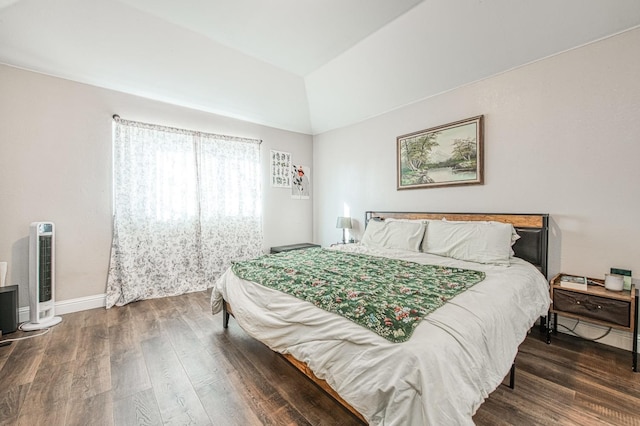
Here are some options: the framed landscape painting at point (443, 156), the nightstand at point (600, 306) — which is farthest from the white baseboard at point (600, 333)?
the framed landscape painting at point (443, 156)

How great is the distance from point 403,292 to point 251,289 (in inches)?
45.1

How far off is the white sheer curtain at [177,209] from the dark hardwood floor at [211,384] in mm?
1023

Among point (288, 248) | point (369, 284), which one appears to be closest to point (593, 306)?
point (369, 284)

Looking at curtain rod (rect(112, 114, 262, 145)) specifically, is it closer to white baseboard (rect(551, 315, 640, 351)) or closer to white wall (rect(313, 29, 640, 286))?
white wall (rect(313, 29, 640, 286))

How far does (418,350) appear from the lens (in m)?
1.06

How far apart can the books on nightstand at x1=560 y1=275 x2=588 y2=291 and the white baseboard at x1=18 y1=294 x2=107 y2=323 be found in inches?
187

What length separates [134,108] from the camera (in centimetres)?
335

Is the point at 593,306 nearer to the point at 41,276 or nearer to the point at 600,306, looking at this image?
the point at 600,306

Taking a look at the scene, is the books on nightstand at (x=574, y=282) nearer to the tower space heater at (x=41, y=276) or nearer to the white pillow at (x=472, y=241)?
the white pillow at (x=472, y=241)

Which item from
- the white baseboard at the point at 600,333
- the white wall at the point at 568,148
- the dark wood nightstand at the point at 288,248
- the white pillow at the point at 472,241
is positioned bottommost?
the white baseboard at the point at 600,333

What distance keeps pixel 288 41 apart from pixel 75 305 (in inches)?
152

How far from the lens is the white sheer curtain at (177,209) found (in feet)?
10.7

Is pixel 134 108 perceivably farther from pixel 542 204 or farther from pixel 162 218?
pixel 542 204

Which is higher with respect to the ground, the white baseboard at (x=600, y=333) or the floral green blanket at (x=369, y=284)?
the floral green blanket at (x=369, y=284)
